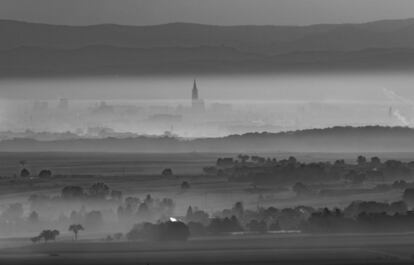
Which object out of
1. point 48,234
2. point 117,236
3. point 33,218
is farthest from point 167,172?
point 33,218

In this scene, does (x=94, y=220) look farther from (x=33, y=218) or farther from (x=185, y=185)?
(x=185, y=185)

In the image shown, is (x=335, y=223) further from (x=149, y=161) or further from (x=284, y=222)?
(x=149, y=161)

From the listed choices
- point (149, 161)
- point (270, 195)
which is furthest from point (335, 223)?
point (149, 161)

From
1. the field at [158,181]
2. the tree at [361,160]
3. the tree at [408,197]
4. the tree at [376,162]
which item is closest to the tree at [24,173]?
the field at [158,181]

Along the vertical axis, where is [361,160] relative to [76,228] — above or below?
above

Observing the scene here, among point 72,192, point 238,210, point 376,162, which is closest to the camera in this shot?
point 238,210

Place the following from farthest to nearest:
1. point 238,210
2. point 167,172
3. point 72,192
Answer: point 167,172 → point 72,192 → point 238,210

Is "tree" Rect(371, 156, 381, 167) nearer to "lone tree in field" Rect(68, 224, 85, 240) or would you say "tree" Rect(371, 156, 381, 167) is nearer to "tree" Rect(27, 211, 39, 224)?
"lone tree in field" Rect(68, 224, 85, 240)

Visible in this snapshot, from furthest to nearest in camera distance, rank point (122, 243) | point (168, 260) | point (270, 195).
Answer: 1. point (270, 195)
2. point (122, 243)
3. point (168, 260)

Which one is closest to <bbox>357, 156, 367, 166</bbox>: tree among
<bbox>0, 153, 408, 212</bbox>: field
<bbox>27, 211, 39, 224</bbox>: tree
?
<bbox>0, 153, 408, 212</bbox>: field

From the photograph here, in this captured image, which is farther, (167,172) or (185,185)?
(167,172)

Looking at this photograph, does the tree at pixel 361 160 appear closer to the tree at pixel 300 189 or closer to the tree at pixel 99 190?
the tree at pixel 300 189
